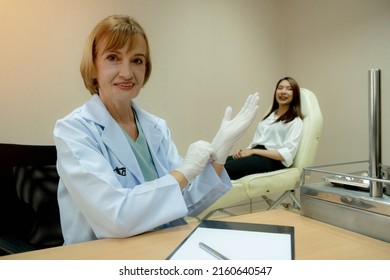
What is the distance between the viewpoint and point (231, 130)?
1.03m

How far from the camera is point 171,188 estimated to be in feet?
2.59

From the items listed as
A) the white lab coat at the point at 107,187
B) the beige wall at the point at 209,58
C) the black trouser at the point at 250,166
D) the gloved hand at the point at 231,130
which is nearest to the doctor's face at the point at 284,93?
the beige wall at the point at 209,58

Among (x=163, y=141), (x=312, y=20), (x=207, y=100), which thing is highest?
(x=312, y=20)

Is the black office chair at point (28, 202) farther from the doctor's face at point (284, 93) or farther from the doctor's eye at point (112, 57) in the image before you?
the doctor's face at point (284, 93)

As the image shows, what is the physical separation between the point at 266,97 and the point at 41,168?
7.81ft

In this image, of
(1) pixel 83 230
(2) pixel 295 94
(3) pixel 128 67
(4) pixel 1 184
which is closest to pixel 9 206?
(4) pixel 1 184

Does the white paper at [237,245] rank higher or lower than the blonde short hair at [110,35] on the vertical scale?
lower

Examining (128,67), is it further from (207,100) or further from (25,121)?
(207,100)

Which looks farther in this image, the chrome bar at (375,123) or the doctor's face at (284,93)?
the doctor's face at (284,93)

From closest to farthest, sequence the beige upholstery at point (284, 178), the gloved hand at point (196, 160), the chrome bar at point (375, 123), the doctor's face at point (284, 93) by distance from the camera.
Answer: the chrome bar at point (375, 123), the gloved hand at point (196, 160), the beige upholstery at point (284, 178), the doctor's face at point (284, 93)

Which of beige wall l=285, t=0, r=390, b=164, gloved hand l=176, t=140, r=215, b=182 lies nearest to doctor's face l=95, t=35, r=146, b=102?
gloved hand l=176, t=140, r=215, b=182

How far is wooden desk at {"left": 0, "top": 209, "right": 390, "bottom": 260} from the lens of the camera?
594mm

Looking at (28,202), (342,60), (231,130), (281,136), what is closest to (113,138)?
(231,130)

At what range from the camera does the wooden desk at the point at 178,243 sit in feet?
1.95
